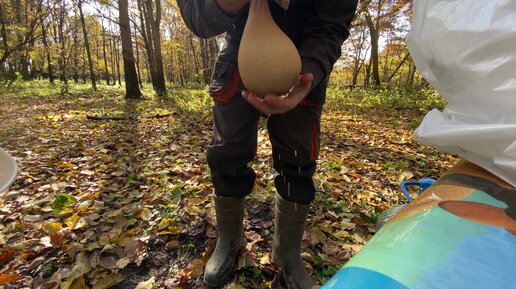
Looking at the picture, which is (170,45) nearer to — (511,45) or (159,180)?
(159,180)

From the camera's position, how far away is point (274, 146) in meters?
1.42

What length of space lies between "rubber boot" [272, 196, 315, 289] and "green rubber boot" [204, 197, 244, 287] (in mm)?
209

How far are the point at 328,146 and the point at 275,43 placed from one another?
9.33 ft

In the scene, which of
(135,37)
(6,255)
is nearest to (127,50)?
(6,255)

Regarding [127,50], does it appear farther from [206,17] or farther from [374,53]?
[374,53]

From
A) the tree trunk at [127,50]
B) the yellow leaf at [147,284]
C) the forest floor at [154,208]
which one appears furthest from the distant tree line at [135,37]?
the yellow leaf at [147,284]

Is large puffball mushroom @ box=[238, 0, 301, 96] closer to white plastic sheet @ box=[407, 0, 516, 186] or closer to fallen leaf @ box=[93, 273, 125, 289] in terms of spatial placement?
white plastic sheet @ box=[407, 0, 516, 186]

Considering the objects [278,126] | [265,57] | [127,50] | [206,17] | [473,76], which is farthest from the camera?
[127,50]

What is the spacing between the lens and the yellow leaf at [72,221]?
→ 1.85 metres

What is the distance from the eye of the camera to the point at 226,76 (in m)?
1.28

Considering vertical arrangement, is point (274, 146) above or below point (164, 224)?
above

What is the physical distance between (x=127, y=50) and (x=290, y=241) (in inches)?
298

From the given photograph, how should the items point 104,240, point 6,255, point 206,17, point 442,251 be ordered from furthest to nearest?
point 104,240 → point 6,255 → point 206,17 → point 442,251

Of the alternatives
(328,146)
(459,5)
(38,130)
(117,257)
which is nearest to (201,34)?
(459,5)
